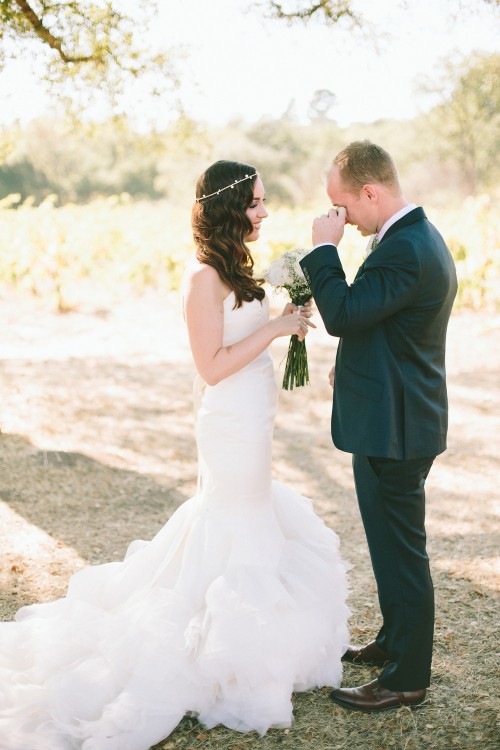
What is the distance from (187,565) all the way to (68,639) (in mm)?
593

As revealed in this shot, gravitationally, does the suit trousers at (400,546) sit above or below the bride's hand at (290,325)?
below

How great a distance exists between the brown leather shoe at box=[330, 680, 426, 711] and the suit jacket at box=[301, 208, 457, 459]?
106 centimetres

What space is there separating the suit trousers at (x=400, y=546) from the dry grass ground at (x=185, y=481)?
37 cm

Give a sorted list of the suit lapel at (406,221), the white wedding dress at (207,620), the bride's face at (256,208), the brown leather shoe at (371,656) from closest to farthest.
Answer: the suit lapel at (406,221), the white wedding dress at (207,620), the bride's face at (256,208), the brown leather shoe at (371,656)

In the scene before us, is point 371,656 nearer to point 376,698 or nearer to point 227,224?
point 376,698

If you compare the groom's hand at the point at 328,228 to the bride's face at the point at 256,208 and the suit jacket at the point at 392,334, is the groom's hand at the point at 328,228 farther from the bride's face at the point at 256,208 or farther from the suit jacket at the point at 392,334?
the bride's face at the point at 256,208

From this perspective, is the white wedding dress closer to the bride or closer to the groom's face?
the bride

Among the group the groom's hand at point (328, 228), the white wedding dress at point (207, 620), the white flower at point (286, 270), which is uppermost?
the groom's hand at point (328, 228)

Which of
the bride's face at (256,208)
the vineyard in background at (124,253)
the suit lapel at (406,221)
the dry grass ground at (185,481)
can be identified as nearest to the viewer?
the suit lapel at (406,221)

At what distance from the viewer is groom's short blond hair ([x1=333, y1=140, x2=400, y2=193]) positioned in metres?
2.82

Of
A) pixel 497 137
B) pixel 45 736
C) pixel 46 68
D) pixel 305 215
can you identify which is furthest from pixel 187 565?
pixel 497 137

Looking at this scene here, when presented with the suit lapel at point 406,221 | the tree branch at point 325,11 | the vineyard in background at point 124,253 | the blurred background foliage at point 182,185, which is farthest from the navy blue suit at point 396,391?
the vineyard in background at point 124,253

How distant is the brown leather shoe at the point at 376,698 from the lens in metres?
3.13

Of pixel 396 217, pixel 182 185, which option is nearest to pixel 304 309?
pixel 396 217
